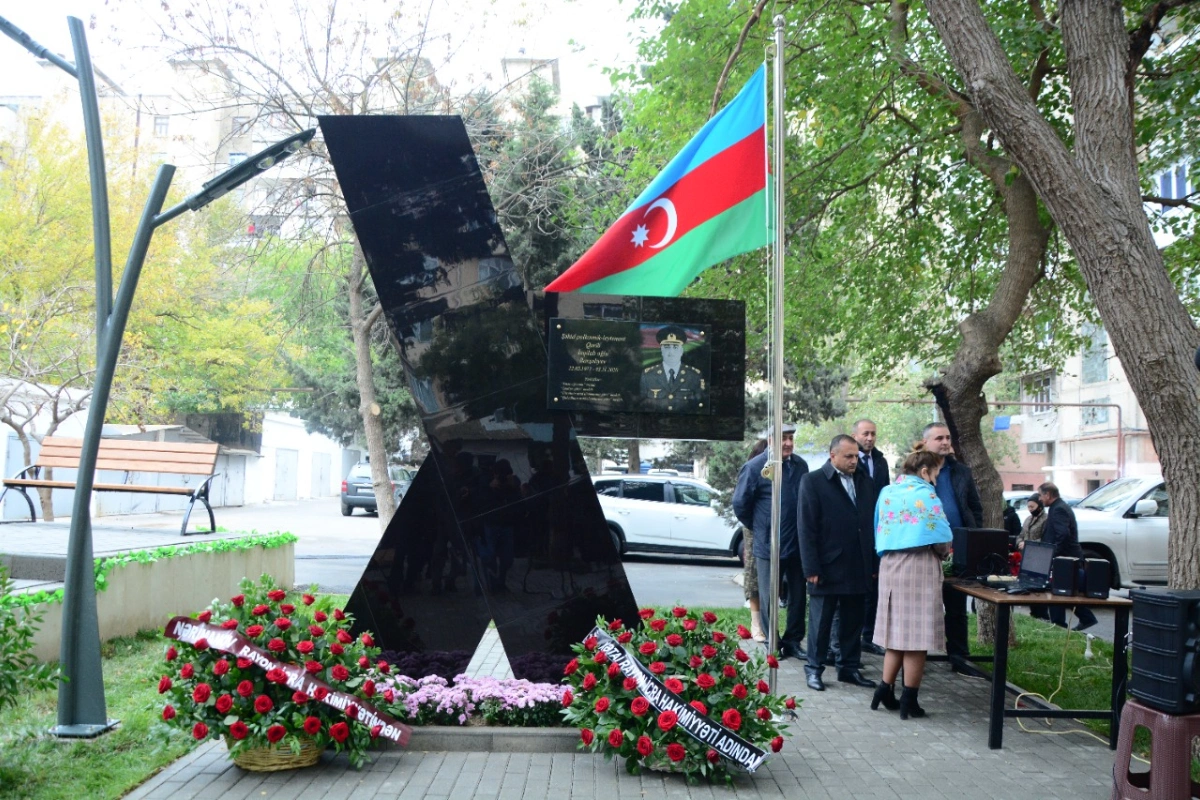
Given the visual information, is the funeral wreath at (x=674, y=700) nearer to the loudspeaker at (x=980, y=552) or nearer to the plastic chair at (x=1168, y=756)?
the plastic chair at (x=1168, y=756)

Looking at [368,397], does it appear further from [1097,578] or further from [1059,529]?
[1097,578]

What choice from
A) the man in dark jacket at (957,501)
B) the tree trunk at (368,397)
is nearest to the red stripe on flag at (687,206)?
the man in dark jacket at (957,501)

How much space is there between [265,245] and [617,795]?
10.6 meters

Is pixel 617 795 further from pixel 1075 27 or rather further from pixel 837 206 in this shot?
pixel 837 206

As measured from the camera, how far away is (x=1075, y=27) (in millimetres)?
7047

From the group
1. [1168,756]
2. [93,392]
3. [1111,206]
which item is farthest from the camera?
[1111,206]

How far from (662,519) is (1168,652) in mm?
15572

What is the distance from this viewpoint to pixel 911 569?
6.92m

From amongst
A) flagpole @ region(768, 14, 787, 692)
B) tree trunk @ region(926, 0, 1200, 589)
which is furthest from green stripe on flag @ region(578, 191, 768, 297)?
tree trunk @ region(926, 0, 1200, 589)

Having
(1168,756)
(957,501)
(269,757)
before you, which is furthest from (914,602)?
(269,757)

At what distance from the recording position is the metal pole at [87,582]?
241 inches

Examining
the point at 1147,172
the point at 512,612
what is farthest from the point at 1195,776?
the point at 1147,172

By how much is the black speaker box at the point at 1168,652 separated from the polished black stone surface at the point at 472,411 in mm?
2849

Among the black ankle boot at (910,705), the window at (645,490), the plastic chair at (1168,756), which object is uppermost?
the window at (645,490)
